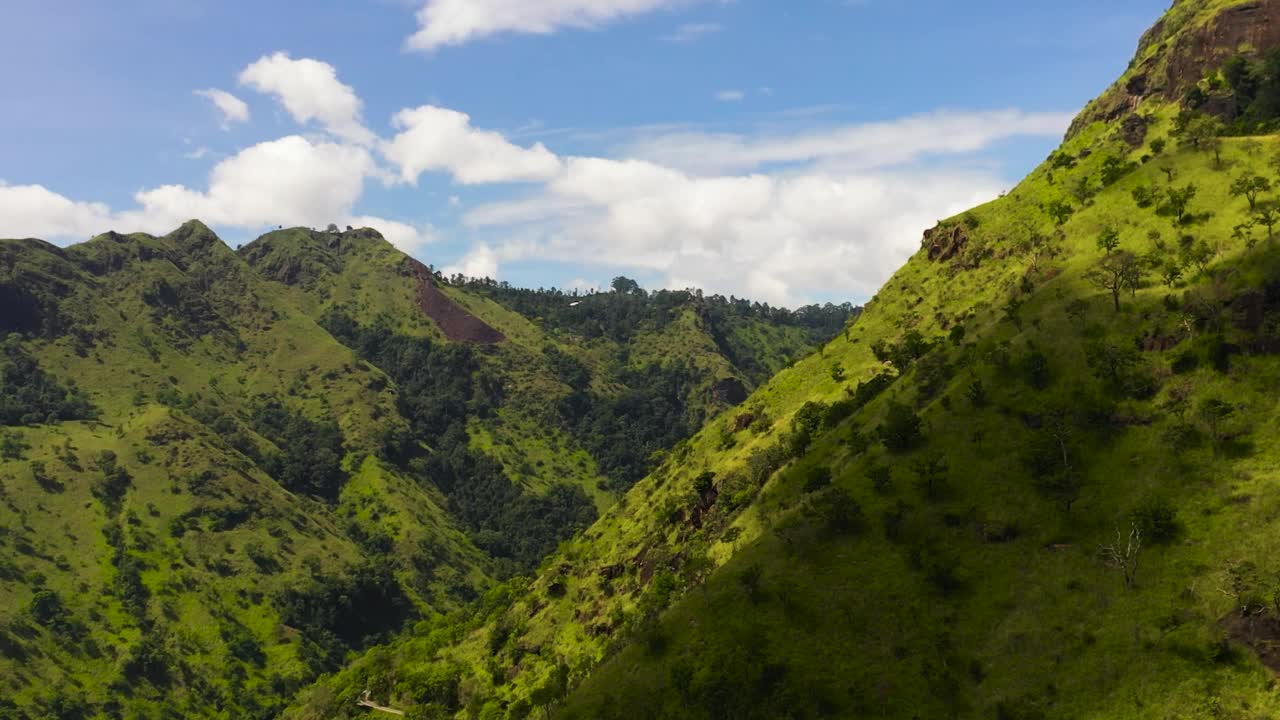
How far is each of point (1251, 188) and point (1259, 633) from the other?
7261 centimetres

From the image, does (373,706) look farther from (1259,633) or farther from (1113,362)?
(1259,633)

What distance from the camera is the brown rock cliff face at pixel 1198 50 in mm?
157500

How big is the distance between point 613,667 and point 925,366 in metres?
63.0

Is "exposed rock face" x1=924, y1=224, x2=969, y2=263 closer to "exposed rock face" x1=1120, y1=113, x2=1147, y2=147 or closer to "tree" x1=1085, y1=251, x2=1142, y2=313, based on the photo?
"exposed rock face" x1=1120, y1=113, x2=1147, y2=147

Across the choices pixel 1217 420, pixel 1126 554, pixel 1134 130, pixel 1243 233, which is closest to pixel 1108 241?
pixel 1243 233

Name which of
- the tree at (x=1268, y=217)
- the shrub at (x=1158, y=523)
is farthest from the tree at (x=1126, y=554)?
the tree at (x=1268, y=217)

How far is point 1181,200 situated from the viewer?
119000 mm

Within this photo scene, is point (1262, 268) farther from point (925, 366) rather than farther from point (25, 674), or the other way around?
point (25, 674)

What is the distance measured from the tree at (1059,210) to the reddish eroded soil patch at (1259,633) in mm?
89895

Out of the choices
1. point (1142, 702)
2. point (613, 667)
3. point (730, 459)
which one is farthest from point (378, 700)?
point (1142, 702)

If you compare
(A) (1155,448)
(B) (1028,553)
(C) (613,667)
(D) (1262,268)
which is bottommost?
(C) (613,667)

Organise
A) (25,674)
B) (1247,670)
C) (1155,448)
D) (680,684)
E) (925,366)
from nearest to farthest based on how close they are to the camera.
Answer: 1. (1247,670)
2. (680,684)
3. (1155,448)
4. (925,366)
5. (25,674)

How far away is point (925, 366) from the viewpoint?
116125 millimetres

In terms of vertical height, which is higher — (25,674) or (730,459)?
(730,459)
